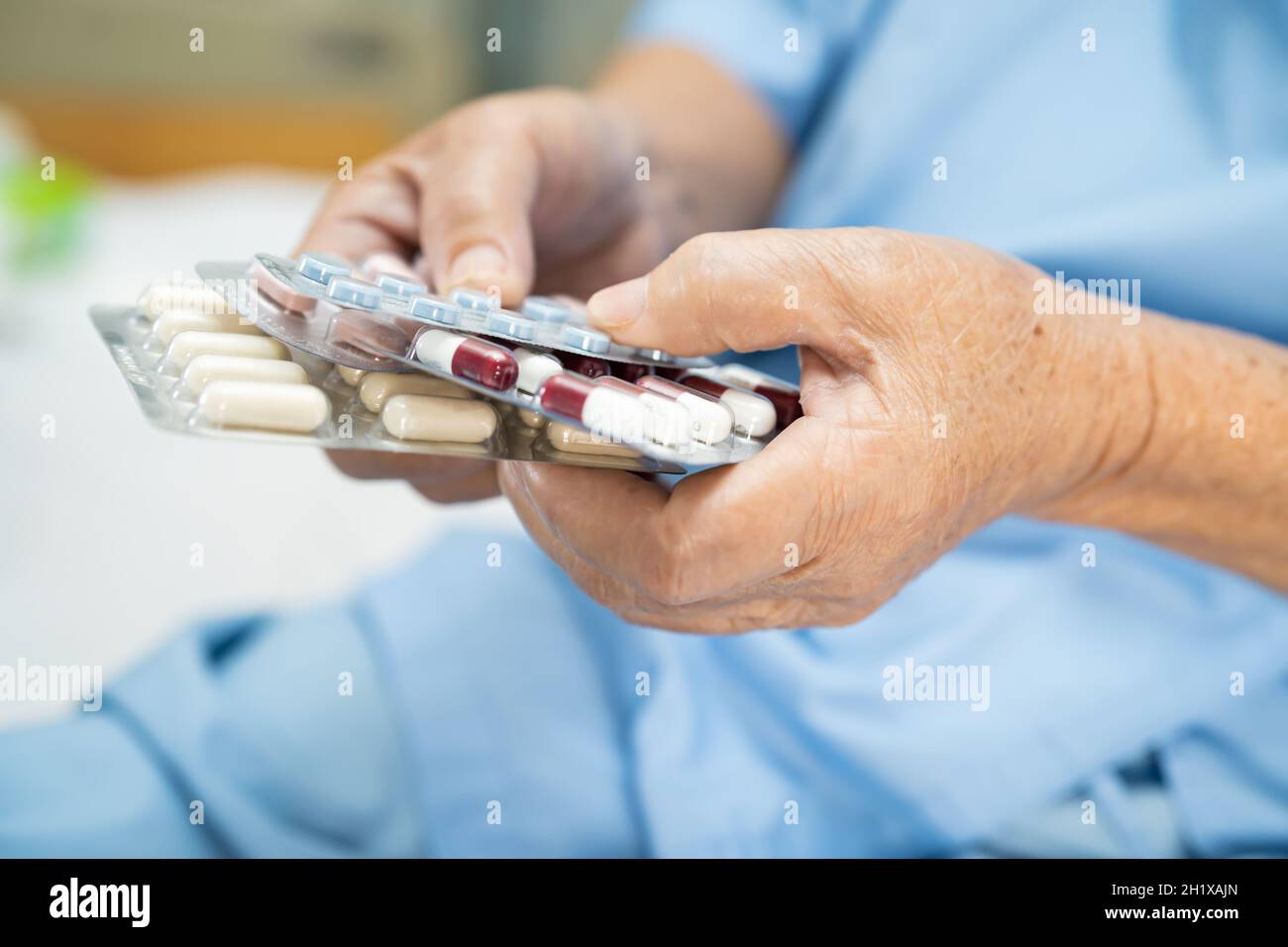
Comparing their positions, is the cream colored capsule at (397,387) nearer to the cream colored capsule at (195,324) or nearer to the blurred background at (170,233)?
the cream colored capsule at (195,324)

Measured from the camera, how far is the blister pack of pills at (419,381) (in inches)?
13.8

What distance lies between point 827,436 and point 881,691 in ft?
0.73

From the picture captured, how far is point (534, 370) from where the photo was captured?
1.23ft

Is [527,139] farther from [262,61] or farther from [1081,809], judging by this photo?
[262,61]

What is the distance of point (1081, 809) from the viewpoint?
1.73 feet

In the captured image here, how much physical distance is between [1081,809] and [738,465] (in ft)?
0.98

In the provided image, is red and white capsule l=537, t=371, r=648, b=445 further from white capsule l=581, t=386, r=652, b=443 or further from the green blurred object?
the green blurred object

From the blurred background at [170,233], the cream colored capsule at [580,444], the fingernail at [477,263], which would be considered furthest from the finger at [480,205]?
the blurred background at [170,233]

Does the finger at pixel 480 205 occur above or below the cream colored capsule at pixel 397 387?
above

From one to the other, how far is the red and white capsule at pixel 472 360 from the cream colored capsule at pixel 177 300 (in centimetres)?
13

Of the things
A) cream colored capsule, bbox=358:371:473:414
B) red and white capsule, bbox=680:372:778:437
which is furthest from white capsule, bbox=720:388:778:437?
cream colored capsule, bbox=358:371:473:414

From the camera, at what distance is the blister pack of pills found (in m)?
0.35

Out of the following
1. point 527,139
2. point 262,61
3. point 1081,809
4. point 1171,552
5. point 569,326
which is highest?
point 262,61

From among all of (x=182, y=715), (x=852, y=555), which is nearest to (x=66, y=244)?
(x=182, y=715)
